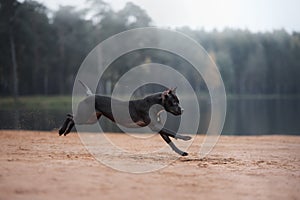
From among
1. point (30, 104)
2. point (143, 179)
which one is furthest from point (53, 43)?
point (143, 179)

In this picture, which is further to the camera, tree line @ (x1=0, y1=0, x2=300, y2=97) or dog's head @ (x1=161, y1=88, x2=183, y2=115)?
tree line @ (x1=0, y1=0, x2=300, y2=97)

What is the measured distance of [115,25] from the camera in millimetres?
55688

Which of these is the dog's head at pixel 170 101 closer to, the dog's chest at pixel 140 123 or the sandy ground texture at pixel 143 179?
the dog's chest at pixel 140 123

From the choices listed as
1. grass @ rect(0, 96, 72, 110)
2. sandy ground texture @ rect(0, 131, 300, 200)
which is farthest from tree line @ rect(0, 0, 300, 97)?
sandy ground texture @ rect(0, 131, 300, 200)

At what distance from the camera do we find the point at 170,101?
10094 mm

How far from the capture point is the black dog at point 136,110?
1013 centimetres

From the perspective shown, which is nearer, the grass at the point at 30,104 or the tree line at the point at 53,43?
the grass at the point at 30,104

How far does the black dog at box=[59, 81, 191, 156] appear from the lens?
1013cm

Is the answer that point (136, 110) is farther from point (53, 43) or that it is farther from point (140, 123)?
point (53, 43)

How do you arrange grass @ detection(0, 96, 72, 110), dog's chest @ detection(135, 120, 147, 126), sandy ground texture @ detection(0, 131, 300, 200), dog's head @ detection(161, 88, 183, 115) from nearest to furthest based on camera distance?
sandy ground texture @ detection(0, 131, 300, 200) < dog's head @ detection(161, 88, 183, 115) < dog's chest @ detection(135, 120, 147, 126) < grass @ detection(0, 96, 72, 110)

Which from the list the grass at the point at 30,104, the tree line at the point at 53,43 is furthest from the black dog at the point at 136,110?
the tree line at the point at 53,43

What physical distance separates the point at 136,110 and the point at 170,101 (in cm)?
91

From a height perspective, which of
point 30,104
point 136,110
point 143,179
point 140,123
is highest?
point 30,104

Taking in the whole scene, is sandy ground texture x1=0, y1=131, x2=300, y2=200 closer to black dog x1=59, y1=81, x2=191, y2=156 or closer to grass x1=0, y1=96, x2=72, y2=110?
black dog x1=59, y1=81, x2=191, y2=156
